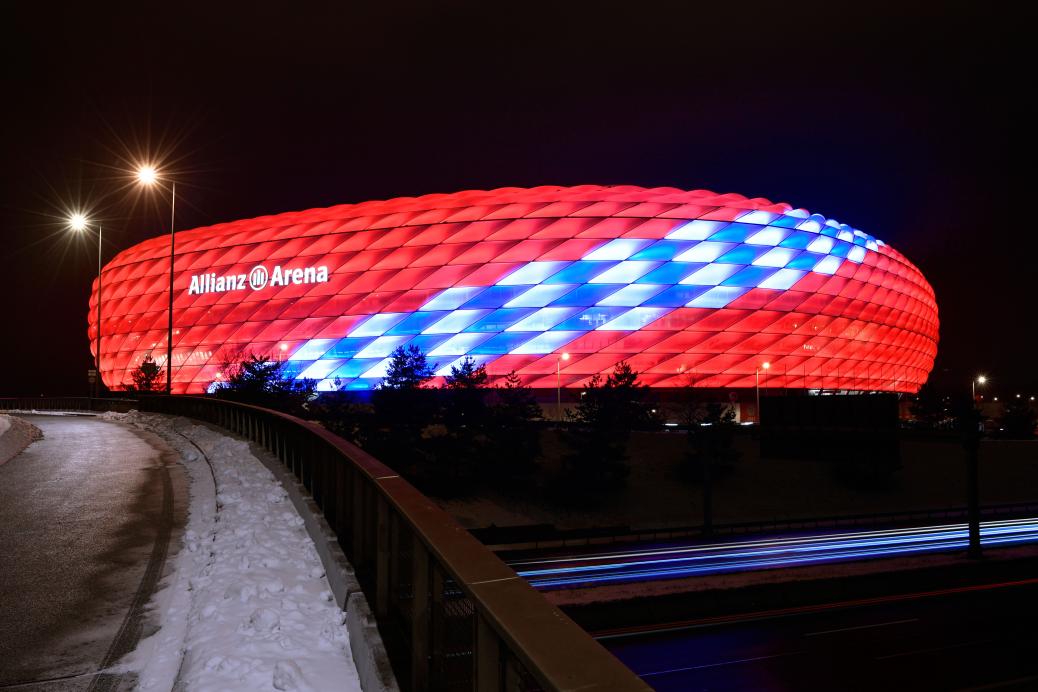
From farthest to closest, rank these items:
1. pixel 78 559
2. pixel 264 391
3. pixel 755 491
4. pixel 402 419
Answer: pixel 755 491 < pixel 402 419 < pixel 264 391 < pixel 78 559

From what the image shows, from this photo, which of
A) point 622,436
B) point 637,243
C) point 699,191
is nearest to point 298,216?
point 637,243

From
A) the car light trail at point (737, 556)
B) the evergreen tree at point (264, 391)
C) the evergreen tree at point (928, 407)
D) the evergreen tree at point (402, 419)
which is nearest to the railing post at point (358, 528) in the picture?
the car light trail at point (737, 556)

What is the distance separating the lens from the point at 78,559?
691cm

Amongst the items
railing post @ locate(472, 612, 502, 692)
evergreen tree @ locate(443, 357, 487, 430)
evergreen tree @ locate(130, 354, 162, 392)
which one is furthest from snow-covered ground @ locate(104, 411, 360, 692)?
evergreen tree @ locate(130, 354, 162, 392)

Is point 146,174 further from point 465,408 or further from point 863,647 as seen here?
point 863,647

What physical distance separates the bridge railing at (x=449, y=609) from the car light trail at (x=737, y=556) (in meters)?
16.8

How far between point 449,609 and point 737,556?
79.7 feet

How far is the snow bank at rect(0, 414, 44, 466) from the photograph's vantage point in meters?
14.4

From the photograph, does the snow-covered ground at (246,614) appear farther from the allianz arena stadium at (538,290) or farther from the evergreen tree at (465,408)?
the allianz arena stadium at (538,290)

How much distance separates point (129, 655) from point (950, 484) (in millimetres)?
48135

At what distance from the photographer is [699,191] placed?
6400 centimetres

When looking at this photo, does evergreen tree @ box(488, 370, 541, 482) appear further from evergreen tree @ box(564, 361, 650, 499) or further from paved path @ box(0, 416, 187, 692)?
paved path @ box(0, 416, 187, 692)

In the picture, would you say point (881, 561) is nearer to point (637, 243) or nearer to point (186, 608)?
point (186, 608)

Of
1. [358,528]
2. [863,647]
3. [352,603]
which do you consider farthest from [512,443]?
[352,603]
